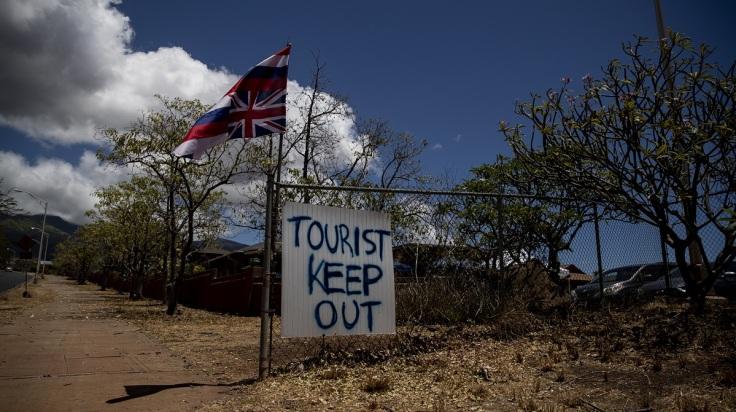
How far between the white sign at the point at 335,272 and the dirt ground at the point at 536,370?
20.0 inches

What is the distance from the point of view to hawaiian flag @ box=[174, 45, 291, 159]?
6.13 metres

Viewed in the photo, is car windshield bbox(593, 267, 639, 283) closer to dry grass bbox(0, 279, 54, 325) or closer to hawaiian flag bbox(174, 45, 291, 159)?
hawaiian flag bbox(174, 45, 291, 159)

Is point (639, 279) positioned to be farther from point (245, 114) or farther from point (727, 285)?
point (245, 114)

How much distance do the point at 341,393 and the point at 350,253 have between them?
1700 mm

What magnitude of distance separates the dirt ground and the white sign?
0.51 metres

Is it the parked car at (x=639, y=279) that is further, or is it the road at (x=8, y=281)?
the road at (x=8, y=281)

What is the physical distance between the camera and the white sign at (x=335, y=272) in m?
5.52

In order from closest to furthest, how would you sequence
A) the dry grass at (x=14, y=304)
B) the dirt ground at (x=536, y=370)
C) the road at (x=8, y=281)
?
the dirt ground at (x=536, y=370) < the dry grass at (x=14, y=304) < the road at (x=8, y=281)

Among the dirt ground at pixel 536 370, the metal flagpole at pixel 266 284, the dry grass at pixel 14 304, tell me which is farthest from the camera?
the dry grass at pixel 14 304

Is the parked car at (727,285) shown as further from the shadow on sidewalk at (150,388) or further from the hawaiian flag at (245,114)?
the shadow on sidewalk at (150,388)

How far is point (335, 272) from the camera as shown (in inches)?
229

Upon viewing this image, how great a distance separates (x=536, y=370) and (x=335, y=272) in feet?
7.97

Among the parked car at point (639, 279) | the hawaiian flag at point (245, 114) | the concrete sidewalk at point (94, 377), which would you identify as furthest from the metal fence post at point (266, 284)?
the parked car at point (639, 279)

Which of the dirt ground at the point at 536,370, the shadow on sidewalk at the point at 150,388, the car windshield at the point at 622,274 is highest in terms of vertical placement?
the car windshield at the point at 622,274
